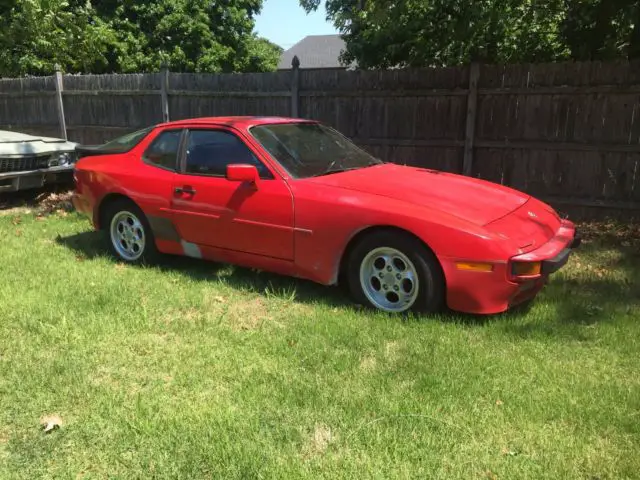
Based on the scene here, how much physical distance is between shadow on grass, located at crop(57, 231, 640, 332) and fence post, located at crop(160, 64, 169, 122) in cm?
505

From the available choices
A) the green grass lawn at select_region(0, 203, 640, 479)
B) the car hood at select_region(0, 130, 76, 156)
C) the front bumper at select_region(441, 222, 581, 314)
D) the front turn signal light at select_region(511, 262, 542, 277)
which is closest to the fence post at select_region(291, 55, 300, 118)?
the car hood at select_region(0, 130, 76, 156)

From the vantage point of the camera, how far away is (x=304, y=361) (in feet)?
11.8

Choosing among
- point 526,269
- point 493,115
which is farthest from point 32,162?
point 526,269

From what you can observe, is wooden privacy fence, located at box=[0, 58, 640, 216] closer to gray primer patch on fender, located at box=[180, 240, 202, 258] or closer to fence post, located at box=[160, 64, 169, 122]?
fence post, located at box=[160, 64, 169, 122]

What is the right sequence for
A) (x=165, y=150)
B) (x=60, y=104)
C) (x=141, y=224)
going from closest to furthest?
1. (x=165, y=150)
2. (x=141, y=224)
3. (x=60, y=104)

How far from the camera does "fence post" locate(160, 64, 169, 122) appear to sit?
1084 centimetres

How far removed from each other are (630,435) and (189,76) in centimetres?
965

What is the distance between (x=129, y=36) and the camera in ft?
66.3

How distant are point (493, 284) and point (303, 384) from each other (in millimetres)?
1459

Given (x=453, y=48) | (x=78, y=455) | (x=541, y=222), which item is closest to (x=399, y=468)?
(x=78, y=455)

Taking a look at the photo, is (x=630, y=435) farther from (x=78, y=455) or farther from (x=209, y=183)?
(x=209, y=183)

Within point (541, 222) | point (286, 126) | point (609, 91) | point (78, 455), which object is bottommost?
point (78, 455)

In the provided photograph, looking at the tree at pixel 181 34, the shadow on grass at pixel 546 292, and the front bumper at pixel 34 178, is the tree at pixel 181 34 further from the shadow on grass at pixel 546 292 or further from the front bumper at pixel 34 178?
the shadow on grass at pixel 546 292

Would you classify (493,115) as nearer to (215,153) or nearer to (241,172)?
(215,153)
